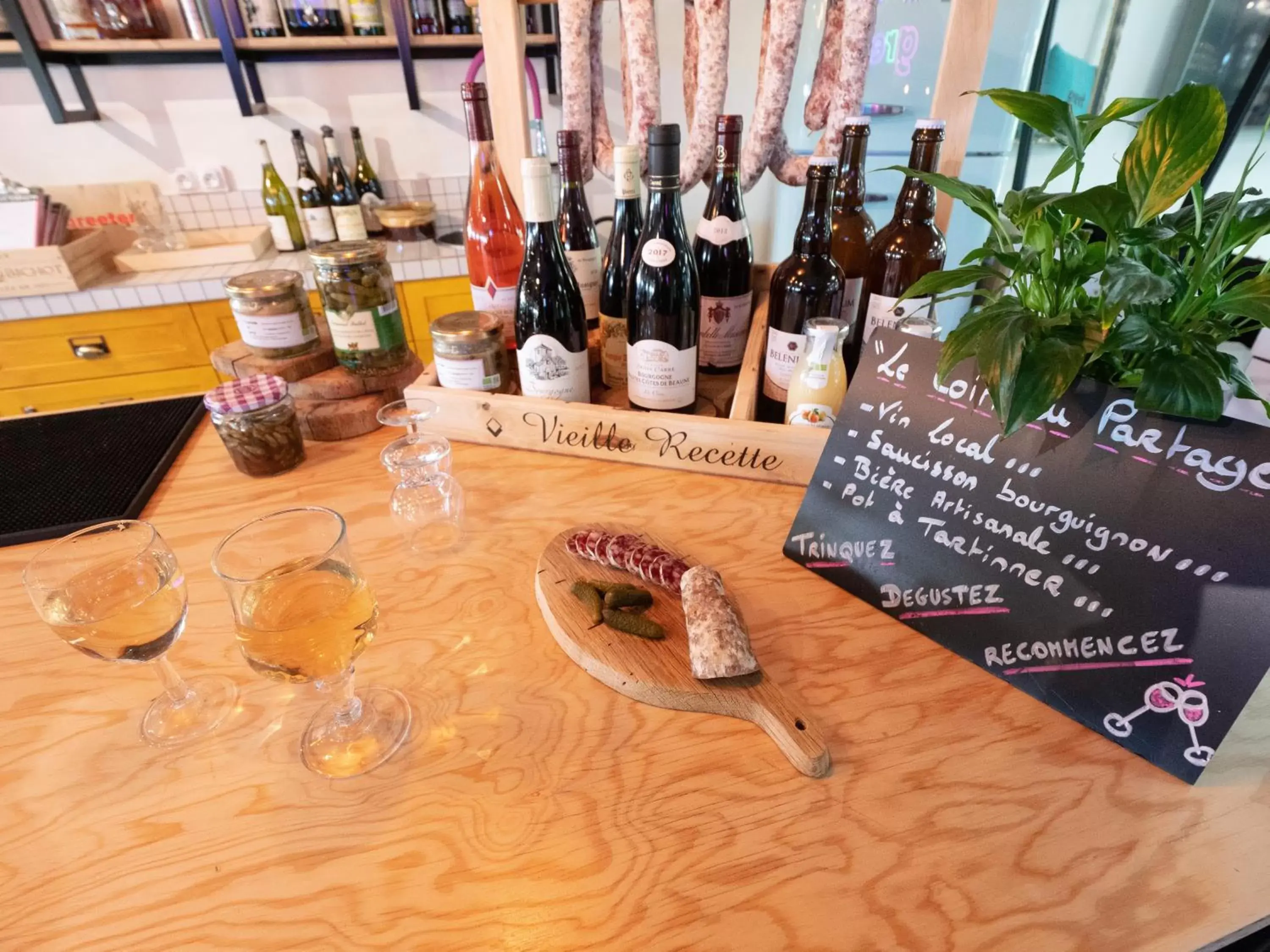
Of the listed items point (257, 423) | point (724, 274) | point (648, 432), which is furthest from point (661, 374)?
point (257, 423)

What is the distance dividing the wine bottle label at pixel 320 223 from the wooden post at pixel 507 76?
1575mm

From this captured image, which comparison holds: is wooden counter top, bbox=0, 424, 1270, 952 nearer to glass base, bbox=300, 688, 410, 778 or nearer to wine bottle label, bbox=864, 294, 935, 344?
glass base, bbox=300, 688, 410, 778

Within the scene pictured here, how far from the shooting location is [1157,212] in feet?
1.32

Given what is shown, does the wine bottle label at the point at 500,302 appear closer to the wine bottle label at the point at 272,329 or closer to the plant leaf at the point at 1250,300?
the wine bottle label at the point at 272,329

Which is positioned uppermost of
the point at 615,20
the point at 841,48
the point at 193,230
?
the point at 615,20

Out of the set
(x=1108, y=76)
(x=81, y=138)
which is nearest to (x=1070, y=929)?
(x=1108, y=76)

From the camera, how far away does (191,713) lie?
1.72 feet

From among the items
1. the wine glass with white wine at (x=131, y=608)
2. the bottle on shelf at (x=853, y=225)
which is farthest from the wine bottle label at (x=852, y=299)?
the wine glass with white wine at (x=131, y=608)

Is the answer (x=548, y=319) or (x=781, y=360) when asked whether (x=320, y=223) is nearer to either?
(x=548, y=319)

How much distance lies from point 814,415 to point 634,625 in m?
0.37

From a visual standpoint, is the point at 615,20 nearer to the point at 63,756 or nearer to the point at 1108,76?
the point at 1108,76

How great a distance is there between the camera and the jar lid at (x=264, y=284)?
86cm

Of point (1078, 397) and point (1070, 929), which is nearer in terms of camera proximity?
point (1070, 929)

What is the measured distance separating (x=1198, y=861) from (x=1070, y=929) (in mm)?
108
